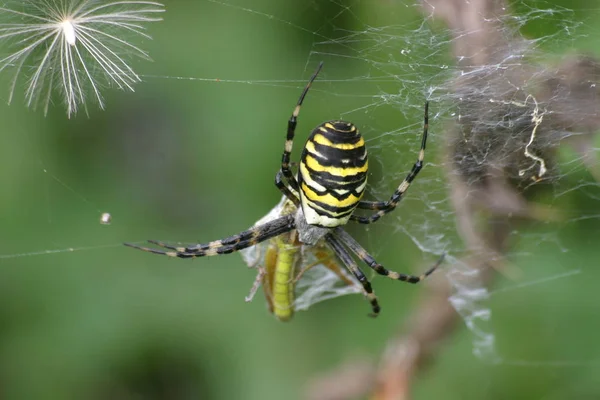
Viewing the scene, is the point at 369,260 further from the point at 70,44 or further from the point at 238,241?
the point at 70,44

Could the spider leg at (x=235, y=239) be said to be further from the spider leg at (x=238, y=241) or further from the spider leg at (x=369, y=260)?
the spider leg at (x=369, y=260)

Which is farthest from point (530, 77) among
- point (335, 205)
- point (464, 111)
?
point (335, 205)

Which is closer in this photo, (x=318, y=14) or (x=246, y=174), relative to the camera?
(x=318, y=14)

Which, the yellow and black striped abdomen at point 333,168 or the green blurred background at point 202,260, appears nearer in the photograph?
the yellow and black striped abdomen at point 333,168

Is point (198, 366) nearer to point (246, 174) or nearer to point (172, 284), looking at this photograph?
point (172, 284)

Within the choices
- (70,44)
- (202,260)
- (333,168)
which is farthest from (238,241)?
(70,44)

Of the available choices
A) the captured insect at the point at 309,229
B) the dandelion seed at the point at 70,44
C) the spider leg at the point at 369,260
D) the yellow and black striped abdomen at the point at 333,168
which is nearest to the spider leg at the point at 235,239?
the captured insect at the point at 309,229

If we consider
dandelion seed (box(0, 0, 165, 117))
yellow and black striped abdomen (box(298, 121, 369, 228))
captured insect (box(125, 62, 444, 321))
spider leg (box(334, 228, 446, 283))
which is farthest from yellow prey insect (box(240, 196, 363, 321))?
dandelion seed (box(0, 0, 165, 117))
